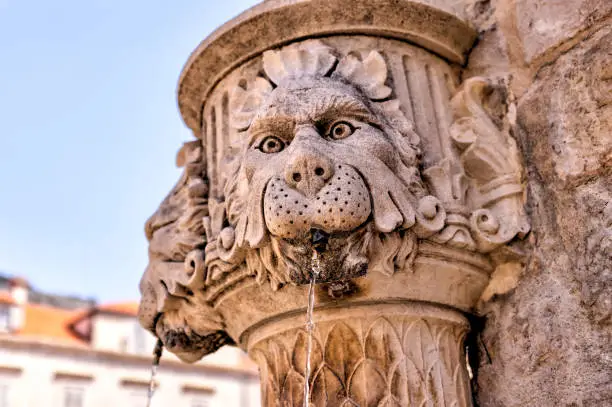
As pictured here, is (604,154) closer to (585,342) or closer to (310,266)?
(585,342)

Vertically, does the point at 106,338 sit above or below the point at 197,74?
above

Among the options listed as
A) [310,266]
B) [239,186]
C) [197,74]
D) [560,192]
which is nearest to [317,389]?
[310,266]

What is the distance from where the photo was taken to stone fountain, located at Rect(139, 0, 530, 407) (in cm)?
173

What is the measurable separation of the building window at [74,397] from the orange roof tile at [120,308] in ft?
6.63

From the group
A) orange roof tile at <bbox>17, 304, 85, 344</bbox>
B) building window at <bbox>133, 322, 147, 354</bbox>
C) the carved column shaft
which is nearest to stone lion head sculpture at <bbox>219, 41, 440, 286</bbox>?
the carved column shaft

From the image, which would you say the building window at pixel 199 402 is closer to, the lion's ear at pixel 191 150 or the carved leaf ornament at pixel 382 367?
the lion's ear at pixel 191 150

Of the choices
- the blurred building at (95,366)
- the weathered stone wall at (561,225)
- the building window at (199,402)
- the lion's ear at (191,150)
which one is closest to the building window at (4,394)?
the blurred building at (95,366)

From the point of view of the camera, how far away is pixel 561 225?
5.84 ft

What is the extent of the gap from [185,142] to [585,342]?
1395 mm

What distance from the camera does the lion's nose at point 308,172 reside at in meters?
1.70

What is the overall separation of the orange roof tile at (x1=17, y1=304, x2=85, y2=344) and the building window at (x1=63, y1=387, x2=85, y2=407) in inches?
49.4

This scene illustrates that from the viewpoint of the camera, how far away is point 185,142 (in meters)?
2.39

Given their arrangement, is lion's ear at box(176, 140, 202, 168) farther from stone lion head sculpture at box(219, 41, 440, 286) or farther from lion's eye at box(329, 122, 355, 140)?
lion's eye at box(329, 122, 355, 140)

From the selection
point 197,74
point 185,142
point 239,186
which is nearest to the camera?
point 239,186
